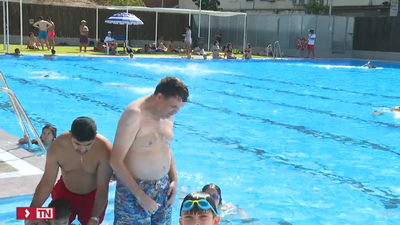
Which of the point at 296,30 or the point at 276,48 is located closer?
the point at 296,30

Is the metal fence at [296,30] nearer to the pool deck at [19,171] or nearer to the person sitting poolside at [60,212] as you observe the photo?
the pool deck at [19,171]

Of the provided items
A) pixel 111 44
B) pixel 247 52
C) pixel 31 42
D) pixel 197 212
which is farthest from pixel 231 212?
pixel 31 42

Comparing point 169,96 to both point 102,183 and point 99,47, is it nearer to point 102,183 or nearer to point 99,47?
point 102,183

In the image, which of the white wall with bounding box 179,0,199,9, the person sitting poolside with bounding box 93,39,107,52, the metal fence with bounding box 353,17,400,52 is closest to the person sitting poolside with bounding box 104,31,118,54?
the person sitting poolside with bounding box 93,39,107,52

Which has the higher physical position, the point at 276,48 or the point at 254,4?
the point at 254,4

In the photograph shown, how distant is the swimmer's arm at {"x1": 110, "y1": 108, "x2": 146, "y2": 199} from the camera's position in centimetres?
291

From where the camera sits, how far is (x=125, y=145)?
2.94m

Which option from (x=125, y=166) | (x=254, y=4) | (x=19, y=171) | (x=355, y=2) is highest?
(x=254, y=4)

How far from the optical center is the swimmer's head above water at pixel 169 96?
2922 mm

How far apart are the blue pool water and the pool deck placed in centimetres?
20

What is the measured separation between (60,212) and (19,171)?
2.59m

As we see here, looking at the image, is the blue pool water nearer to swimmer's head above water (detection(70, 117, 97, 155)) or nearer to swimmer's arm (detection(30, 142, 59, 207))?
swimmer's arm (detection(30, 142, 59, 207))

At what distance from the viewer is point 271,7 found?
1594 inches

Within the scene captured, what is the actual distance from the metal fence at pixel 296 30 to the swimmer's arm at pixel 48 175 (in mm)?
27443
